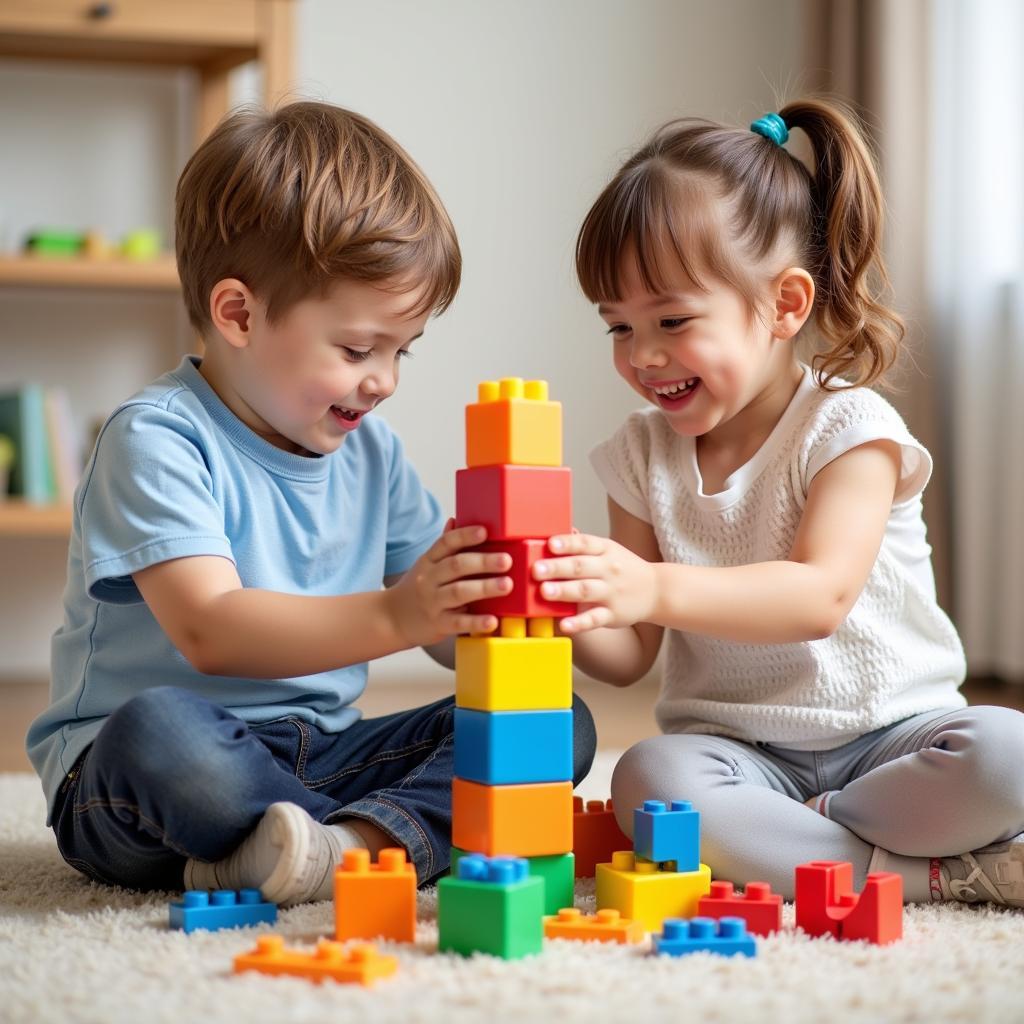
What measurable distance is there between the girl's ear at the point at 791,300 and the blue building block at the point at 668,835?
0.49 metres

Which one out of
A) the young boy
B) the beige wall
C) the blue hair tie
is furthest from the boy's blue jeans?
the beige wall

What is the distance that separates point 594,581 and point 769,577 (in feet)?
0.65

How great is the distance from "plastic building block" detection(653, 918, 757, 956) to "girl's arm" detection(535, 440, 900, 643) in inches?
7.8

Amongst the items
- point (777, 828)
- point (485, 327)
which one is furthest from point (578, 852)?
point (485, 327)

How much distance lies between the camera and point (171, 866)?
1.06 m

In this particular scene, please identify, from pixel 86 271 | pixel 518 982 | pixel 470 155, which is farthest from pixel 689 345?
pixel 470 155

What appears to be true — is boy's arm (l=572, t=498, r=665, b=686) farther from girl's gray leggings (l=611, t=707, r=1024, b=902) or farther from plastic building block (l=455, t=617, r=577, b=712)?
plastic building block (l=455, t=617, r=577, b=712)

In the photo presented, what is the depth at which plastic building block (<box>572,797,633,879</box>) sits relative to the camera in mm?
1133

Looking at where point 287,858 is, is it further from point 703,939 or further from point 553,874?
point 703,939

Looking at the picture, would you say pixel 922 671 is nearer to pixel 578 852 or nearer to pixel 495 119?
pixel 578 852

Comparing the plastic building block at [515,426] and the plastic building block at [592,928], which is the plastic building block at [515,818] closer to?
the plastic building block at [592,928]

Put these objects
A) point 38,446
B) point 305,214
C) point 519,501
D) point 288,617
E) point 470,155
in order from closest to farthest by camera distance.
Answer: point 519,501 < point 288,617 < point 305,214 < point 38,446 < point 470,155

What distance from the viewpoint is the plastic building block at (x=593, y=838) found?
44.6 inches

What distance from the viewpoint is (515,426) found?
0.86 meters
